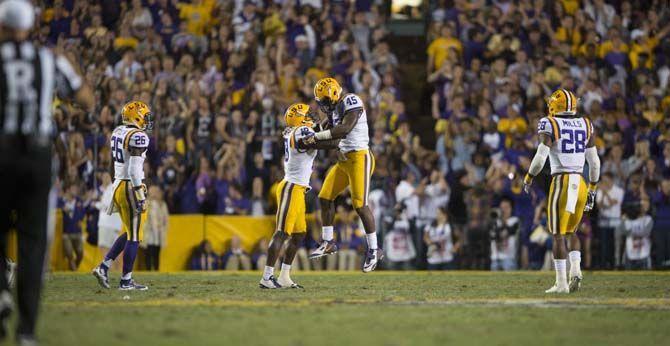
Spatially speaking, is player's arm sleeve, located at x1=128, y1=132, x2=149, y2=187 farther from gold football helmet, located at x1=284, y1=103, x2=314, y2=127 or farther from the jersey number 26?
gold football helmet, located at x1=284, y1=103, x2=314, y2=127

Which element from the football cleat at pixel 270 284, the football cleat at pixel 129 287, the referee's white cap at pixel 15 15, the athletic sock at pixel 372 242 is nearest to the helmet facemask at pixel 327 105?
the athletic sock at pixel 372 242

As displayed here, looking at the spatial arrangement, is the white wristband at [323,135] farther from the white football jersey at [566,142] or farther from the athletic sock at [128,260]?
the athletic sock at [128,260]

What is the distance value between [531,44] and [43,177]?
1658 cm

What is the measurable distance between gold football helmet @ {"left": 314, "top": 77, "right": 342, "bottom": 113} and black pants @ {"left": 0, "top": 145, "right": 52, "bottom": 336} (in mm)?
5965

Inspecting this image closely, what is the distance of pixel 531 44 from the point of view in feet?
73.4

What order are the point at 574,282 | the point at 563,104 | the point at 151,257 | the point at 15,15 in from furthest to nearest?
the point at 151,257 → the point at 563,104 → the point at 574,282 → the point at 15,15

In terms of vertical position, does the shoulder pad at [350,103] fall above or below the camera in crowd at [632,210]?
above

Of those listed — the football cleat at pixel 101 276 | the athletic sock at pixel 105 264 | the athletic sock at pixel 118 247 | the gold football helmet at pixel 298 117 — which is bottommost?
the football cleat at pixel 101 276

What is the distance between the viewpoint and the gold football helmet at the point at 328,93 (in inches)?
507

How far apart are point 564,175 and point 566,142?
384 mm

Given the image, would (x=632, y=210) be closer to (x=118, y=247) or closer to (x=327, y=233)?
(x=327, y=233)

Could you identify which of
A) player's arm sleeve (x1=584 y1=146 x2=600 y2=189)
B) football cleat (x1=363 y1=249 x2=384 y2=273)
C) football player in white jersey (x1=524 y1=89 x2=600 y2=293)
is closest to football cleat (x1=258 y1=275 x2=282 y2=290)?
football cleat (x1=363 y1=249 x2=384 y2=273)

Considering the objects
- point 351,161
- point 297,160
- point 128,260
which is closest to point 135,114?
point 128,260

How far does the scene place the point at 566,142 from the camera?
1236cm
